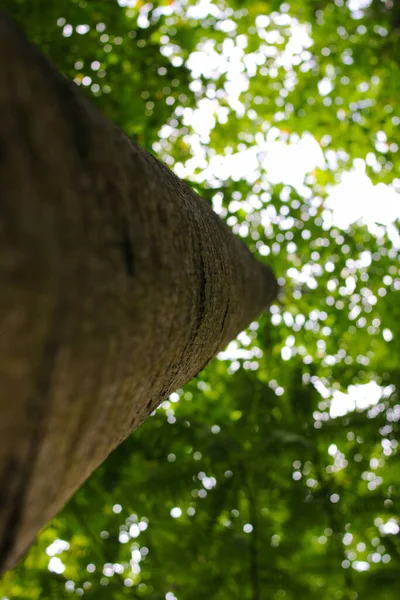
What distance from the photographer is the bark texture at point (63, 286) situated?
473mm

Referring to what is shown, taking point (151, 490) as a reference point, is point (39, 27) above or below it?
above

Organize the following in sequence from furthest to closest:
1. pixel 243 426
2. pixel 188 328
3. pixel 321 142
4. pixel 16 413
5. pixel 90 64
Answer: pixel 321 142 → pixel 90 64 → pixel 243 426 → pixel 188 328 → pixel 16 413

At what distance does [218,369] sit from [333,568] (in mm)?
2134

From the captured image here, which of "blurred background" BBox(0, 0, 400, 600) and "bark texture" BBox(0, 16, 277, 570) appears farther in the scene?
"blurred background" BBox(0, 0, 400, 600)

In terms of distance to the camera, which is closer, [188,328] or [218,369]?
[188,328]

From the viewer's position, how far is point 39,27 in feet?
9.43

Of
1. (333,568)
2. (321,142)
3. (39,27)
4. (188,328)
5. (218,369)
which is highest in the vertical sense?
(188,328)

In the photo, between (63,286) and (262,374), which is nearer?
(63,286)

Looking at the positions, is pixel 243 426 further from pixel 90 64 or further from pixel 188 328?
pixel 90 64

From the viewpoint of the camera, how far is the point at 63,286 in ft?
1.63

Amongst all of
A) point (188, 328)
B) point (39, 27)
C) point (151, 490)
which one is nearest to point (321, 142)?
point (39, 27)

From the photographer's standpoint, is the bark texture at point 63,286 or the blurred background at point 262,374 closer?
the bark texture at point 63,286

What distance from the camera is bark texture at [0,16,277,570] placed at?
47cm

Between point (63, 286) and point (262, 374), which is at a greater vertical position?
point (63, 286)
